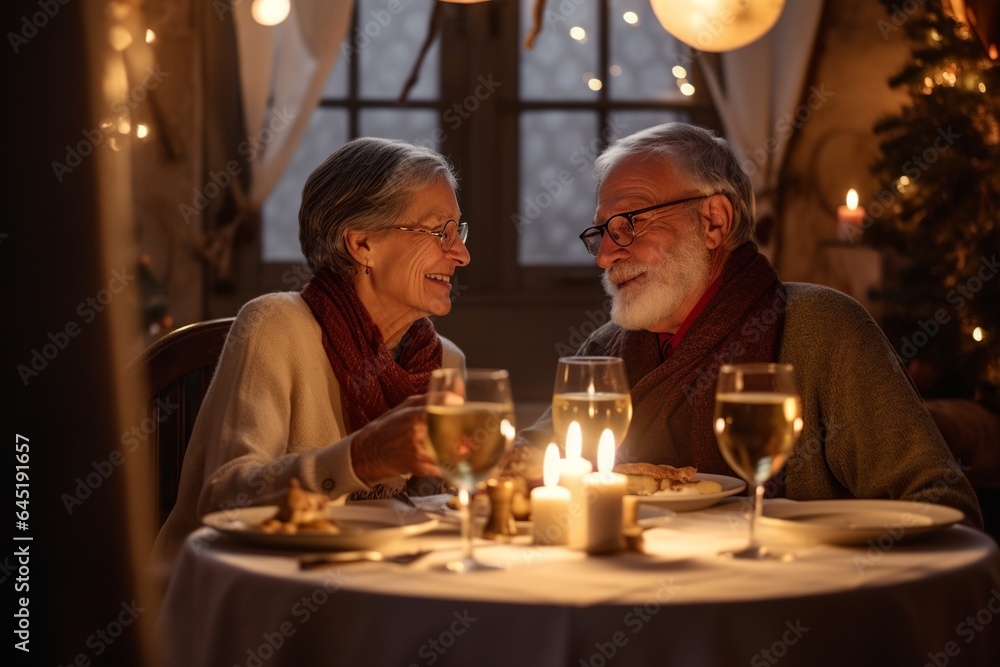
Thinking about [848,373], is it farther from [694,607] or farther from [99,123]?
[99,123]

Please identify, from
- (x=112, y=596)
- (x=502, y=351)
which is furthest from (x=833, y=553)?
(x=502, y=351)

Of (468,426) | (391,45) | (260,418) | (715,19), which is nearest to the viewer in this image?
(468,426)

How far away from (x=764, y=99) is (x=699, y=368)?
11.5 ft

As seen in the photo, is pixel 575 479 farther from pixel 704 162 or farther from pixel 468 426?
pixel 704 162

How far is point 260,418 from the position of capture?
6.28ft

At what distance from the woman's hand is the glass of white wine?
0.19 m

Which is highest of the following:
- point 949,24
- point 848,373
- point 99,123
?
point 949,24

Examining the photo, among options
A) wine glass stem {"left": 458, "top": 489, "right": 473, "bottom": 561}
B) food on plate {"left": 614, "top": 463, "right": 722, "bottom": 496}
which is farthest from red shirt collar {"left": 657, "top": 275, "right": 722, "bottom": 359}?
wine glass stem {"left": 458, "top": 489, "right": 473, "bottom": 561}

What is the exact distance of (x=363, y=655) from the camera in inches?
44.5

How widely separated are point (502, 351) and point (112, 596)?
14.8 feet

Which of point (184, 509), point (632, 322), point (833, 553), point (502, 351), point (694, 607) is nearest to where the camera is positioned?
point (694, 607)

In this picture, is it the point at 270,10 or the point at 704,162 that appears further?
the point at 270,10

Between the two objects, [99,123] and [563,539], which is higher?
[99,123]

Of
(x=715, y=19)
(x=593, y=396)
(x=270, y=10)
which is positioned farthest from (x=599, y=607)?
(x=270, y=10)
